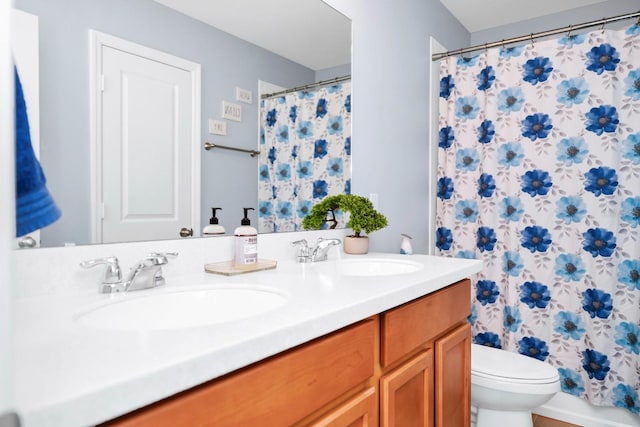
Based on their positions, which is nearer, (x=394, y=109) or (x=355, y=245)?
(x=355, y=245)

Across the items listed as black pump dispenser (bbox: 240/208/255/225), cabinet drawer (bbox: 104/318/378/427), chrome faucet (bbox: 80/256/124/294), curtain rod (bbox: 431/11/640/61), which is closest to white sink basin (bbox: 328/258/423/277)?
black pump dispenser (bbox: 240/208/255/225)

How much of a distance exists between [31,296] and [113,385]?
56 cm

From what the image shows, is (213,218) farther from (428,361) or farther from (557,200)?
(557,200)

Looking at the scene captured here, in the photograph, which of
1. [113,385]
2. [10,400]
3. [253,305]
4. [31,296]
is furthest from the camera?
[253,305]

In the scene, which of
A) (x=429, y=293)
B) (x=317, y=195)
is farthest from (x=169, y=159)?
(x=429, y=293)

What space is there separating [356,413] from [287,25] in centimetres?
132

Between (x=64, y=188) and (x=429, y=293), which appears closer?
(x=64, y=188)

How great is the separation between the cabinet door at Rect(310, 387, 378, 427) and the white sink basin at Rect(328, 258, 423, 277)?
618 millimetres

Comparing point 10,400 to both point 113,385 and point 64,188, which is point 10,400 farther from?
point 64,188

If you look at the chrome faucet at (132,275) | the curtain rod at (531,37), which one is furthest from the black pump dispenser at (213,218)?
the curtain rod at (531,37)

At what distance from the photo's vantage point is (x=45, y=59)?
91 cm

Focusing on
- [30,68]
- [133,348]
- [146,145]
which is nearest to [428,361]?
[133,348]

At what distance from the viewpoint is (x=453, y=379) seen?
1370 mm

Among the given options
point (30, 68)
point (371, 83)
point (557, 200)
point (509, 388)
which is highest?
point (371, 83)
